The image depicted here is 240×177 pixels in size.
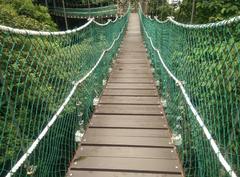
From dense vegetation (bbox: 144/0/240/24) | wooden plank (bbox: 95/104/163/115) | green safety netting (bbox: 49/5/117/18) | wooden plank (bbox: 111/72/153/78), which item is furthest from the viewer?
green safety netting (bbox: 49/5/117/18)

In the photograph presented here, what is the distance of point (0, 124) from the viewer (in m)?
3.54

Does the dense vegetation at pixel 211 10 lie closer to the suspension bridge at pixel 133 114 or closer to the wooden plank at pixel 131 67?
the suspension bridge at pixel 133 114

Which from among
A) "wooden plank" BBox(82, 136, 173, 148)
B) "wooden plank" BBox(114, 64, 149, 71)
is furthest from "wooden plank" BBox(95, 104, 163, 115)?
"wooden plank" BBox(114, 64, 149, 71)

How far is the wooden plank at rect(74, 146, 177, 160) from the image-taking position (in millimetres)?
2615

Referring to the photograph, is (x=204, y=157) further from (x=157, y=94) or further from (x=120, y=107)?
(x=157, y=94)

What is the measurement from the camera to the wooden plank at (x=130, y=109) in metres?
3.55

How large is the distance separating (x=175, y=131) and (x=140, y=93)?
1.51m

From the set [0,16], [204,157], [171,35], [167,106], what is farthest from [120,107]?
[0,16]

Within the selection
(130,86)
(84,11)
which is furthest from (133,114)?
(84,11)

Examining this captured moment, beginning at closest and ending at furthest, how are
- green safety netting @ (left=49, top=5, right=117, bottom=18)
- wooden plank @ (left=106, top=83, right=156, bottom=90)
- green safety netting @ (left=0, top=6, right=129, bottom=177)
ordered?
1. green safety netting @ (left=0, top=6, right=129, bottom=177)
2. wooden plank @ (left=106, top=83, right=156, bottom=90)
3. green safety netting @ (left=49, top=5, right=117, bottom=18)

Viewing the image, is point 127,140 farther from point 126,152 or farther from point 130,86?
point 130,86

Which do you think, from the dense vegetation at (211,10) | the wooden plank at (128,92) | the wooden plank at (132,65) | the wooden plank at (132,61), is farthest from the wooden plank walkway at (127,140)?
the dense vegetation at (211,10)

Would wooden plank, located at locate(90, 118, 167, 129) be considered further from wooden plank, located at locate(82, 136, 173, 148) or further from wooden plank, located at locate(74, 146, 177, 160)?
→ wooden plank, located at locate(74, 146, 177, 160)

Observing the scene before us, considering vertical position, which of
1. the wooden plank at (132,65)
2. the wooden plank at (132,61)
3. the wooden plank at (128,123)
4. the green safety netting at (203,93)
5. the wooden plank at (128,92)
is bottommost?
the wooden plank at (132,61)
